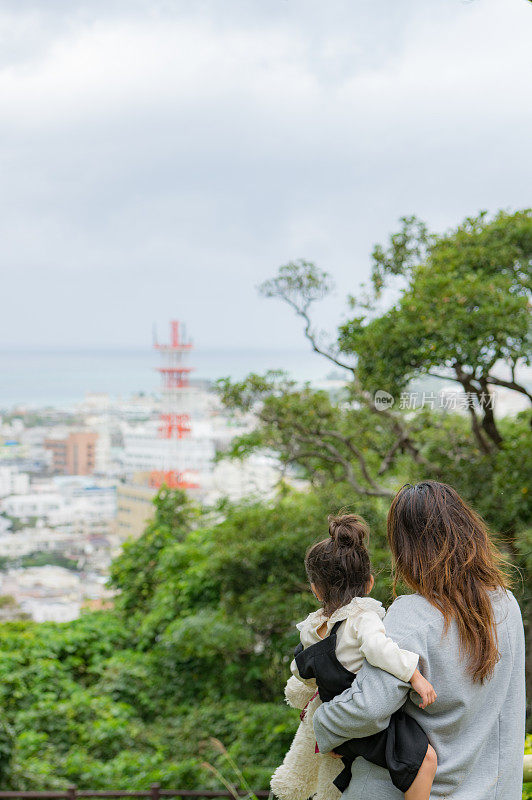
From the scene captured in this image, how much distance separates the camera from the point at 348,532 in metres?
Answer: 0.97

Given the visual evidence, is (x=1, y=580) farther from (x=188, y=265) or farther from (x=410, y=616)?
(x=410, y=616)

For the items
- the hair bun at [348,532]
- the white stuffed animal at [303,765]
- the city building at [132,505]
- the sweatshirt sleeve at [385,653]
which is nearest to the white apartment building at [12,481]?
the city building at [132,505]

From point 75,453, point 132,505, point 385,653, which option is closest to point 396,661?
point 385,653

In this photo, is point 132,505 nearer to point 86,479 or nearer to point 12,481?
point 86,479

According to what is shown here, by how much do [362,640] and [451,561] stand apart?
6.0 inches

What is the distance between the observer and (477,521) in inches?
35.5

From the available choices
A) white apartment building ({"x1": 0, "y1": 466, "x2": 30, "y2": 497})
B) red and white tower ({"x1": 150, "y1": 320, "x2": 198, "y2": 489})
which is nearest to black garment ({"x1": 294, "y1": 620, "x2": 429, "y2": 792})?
red and white tower ({"x1": 150, "y1": 320, "x2": 198, "y2": 489})

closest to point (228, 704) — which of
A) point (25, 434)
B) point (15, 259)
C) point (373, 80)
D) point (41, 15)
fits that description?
point (373, 80)

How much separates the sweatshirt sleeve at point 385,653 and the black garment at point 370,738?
0.23 ft

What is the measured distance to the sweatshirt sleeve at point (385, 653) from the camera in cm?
79

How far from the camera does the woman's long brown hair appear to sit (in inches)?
32.7

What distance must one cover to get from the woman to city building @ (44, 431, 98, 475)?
7.98 meters

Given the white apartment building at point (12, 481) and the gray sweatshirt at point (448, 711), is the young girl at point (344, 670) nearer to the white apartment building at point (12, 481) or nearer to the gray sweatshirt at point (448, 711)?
the gray sweatshirt at point (448, 711)

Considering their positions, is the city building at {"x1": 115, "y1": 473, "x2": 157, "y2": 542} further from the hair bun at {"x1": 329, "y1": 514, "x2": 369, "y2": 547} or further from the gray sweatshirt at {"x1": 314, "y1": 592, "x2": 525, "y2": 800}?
the gray sweatshirt at {"x1": 314, "y1": 592, "x2": 525, "y2": 800}
